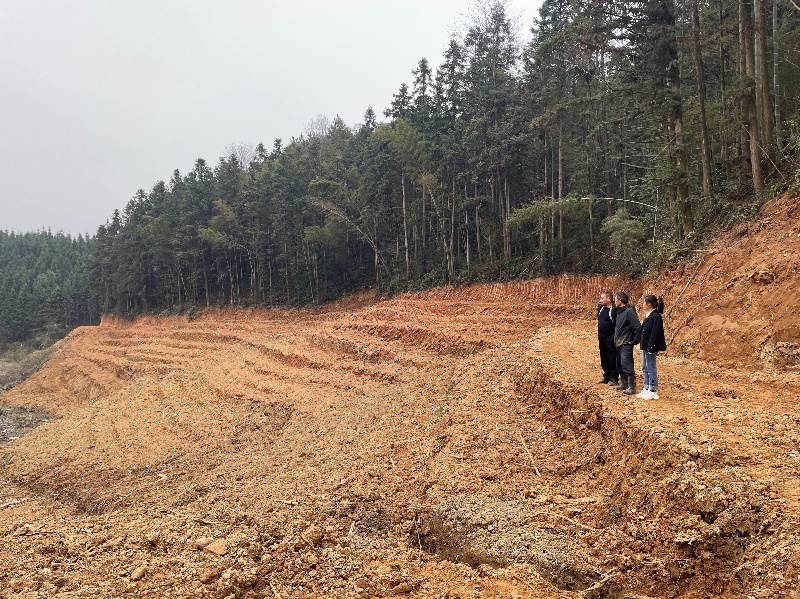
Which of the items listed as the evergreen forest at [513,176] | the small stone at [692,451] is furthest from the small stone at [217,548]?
the evergreen forest at [513,176]

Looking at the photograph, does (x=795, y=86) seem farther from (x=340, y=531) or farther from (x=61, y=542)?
(x=61, y=542)

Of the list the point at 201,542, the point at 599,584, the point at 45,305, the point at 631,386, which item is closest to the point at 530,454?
the point at 631,386

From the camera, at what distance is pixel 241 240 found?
146 ft

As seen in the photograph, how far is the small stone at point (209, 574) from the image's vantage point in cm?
416

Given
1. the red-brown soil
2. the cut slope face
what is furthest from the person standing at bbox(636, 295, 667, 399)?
the cut slope face

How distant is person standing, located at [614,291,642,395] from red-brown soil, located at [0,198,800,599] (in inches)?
13.4

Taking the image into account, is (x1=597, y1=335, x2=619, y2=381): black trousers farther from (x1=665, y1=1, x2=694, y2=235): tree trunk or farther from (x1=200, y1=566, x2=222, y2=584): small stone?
(x1=665, y1=1, x2=694, y2=235): tree trunk

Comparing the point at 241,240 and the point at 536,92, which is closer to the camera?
the point at 536,92

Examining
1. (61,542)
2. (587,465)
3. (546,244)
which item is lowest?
(61,542)

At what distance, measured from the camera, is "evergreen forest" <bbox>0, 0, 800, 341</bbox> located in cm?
1241

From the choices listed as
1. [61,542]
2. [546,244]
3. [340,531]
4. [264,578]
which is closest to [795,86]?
[546,244]

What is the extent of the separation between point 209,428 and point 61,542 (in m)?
8.53

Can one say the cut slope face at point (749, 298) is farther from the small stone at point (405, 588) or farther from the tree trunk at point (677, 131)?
the small stone at point (405, 588)

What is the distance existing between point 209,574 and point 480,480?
2.87 meters
